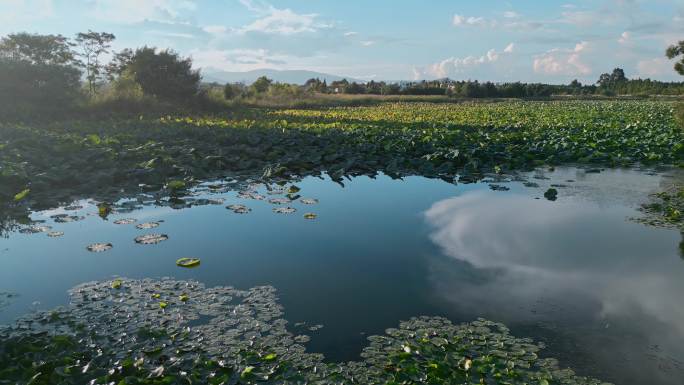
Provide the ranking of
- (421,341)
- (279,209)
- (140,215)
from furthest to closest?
(279,209) < (140,215) < (421,341)

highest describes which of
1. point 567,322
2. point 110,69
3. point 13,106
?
point 110,69

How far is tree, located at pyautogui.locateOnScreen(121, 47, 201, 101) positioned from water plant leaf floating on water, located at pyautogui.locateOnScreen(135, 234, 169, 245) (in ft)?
67.0

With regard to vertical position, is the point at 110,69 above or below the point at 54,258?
above

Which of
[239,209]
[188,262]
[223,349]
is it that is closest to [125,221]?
[239,209]

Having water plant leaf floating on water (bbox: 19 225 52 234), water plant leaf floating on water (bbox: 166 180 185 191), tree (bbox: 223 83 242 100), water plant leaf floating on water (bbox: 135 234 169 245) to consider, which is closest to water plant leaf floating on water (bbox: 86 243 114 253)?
water plant leaf floating on water (bbox: 135 234 169 245)

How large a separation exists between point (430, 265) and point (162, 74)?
23.5m

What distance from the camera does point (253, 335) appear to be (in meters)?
4.12

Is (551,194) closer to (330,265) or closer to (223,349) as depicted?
(330,265)

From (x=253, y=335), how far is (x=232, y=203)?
493 centimetres

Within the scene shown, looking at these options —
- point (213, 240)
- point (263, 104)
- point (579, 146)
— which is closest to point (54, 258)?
point (213, 240)

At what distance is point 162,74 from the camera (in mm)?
25625

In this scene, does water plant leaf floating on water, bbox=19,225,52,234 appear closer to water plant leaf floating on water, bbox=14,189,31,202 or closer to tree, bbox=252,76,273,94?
water plant leaf floating on water, bbox=14,189,31,202

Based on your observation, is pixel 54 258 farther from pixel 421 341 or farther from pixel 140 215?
pixel 421 341

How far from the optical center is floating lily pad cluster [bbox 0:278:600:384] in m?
3.45
